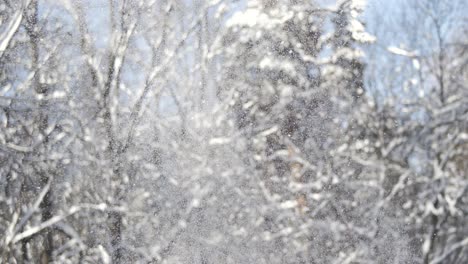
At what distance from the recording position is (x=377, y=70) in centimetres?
555

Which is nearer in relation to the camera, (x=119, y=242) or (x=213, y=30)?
(x=119, y=242)

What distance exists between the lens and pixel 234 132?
16.2ft

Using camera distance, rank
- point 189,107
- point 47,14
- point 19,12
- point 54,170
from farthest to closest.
A: point 189,107, point 54,170, point 47,14, point 19,12

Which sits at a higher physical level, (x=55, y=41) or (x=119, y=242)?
(x=55, y=41)

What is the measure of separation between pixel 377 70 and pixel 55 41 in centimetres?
315

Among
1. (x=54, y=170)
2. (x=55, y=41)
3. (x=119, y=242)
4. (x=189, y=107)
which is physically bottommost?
(x=119, y=242)

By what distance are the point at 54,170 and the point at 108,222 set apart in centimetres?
48

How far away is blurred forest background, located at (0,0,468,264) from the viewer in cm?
346

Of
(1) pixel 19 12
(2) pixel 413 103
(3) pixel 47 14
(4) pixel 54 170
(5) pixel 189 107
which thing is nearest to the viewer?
(1) pixel 19 12

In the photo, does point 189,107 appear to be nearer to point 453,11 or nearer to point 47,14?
point 47,14

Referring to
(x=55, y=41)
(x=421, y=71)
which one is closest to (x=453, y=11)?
(x=421, y=71)

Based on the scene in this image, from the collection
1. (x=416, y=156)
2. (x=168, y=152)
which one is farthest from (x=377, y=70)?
(x=168, y=152)

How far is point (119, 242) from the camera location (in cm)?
341

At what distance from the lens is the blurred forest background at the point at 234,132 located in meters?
3.46
